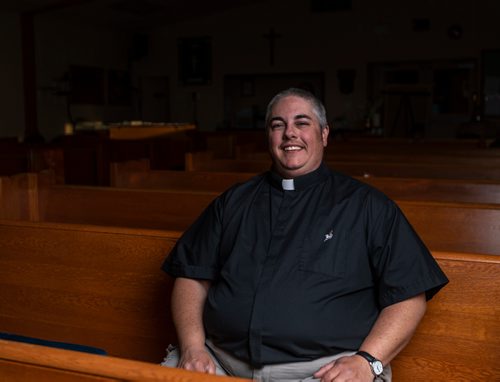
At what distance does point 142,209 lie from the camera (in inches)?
105

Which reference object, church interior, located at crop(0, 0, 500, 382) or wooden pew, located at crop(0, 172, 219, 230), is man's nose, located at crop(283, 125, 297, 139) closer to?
church interior, located at crop(0, 0, 500, 382)

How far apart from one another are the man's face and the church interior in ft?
1.37

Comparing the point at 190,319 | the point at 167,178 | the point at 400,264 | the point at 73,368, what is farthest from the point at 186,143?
the point at 73,368

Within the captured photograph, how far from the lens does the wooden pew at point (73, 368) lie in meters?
1.00

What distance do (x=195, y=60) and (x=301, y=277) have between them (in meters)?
10.5

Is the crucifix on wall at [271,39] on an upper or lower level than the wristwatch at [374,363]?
upper

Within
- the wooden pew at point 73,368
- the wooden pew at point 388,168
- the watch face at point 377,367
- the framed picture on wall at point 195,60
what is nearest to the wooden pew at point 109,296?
the watch face at point 377,367

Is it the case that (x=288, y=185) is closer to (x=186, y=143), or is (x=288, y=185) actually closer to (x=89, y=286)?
(x=89, y=286)

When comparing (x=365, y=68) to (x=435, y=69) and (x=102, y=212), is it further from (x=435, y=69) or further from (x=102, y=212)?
(x=102, y=212)

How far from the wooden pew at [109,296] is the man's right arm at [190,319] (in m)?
0.22

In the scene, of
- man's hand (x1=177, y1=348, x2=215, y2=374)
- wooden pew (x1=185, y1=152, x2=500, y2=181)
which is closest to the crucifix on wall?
wooden pew (x1=185, y1=152, x2=500, y2=181)

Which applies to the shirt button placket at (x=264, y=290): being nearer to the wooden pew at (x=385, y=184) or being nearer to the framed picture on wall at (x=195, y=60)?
the wooden pew at (x=385, y=184)

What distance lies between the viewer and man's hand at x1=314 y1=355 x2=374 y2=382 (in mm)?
1418

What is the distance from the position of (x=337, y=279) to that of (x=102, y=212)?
143 centimetres
